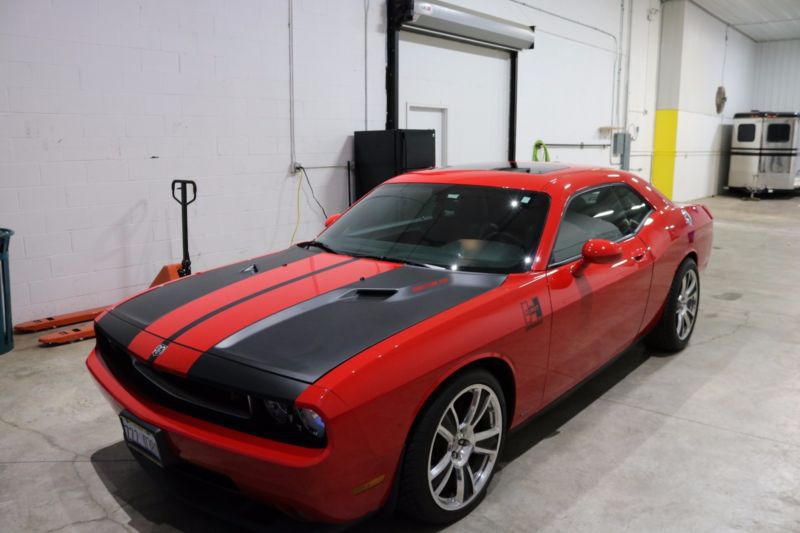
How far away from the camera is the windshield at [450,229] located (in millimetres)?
2771

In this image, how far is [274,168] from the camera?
6293mm

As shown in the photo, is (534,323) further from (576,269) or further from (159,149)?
(159,149)

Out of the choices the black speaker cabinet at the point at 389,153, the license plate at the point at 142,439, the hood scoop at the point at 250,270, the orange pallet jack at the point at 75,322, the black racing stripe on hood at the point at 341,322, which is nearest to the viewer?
the black racing stripe on hood at the point at 341,322

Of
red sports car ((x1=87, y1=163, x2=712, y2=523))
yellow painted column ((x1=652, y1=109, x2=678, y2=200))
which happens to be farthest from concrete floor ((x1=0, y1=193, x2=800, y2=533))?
yellow painted column ((x1=652, y1=109, x2=678, y2=200))

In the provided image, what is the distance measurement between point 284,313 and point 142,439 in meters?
0.63

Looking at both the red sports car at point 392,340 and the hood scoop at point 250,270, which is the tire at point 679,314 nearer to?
the red sports car at point 392,340

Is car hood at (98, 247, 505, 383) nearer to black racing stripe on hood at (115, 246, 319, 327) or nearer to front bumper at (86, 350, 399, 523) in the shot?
black racing stripe on hood at (115, 246, 319, 327)

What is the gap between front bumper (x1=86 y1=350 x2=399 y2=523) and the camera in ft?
5.84

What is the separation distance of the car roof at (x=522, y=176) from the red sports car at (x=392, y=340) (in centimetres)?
2

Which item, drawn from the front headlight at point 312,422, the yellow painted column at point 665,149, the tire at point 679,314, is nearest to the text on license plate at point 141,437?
the front headlight at point 312,422

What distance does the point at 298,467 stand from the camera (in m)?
1.76

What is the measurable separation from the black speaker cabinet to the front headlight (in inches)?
193

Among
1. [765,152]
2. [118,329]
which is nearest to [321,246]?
[118,329]

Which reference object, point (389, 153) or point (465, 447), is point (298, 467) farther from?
point (389, 153)
